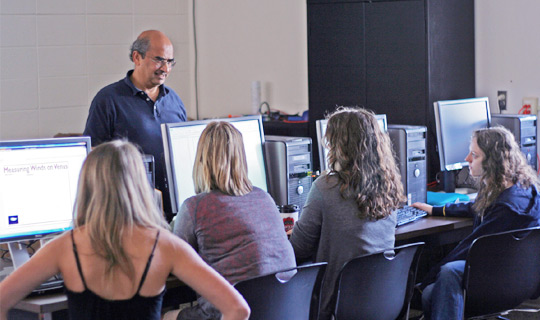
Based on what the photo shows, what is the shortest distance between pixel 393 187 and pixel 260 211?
611 mm

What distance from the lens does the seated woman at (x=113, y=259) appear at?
5.81ft

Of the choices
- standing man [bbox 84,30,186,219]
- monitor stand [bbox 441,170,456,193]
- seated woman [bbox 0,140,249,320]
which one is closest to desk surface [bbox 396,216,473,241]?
monitor stand [bbox 441,170,456,193]

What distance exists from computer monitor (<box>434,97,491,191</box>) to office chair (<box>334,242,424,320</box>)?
4.60 feet

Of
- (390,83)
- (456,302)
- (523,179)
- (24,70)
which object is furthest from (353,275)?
(24,70)

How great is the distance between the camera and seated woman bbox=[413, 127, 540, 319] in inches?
114

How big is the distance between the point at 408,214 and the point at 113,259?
1.80 m

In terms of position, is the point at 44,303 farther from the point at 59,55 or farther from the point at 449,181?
the point at 59,55

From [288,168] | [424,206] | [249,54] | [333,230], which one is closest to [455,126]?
[424,206]

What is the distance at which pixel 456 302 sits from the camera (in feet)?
9.40

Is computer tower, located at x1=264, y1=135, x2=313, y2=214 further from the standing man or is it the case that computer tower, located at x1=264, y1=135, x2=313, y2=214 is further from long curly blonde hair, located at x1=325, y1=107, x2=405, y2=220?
the standing man

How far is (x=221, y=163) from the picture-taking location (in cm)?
239

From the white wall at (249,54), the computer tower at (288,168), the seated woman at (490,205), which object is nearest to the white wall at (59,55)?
the white wall at (249,54)

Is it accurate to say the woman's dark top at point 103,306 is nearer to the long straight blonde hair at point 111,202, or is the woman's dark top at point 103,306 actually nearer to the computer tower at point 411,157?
the long straight blonde hair at point 111,202

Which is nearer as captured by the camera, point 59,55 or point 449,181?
point 449,181
